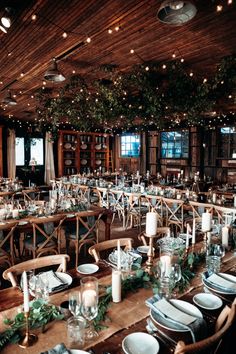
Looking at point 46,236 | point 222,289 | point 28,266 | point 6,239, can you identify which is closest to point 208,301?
point 222,289

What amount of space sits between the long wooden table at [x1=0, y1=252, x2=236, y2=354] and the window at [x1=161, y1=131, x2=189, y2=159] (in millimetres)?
10238

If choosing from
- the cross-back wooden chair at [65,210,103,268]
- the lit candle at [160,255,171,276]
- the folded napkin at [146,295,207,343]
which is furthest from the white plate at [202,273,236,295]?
the cross-back wooden chair at [65,210,103,268]

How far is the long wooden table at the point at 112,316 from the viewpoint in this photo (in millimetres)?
1382

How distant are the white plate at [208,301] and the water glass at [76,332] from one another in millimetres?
750

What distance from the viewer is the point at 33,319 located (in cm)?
158

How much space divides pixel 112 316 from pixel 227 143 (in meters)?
10.3

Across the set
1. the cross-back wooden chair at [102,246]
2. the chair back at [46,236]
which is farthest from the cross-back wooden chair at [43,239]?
the cross-back wooden chair at [102,246]

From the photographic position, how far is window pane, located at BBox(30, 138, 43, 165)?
44.5ft

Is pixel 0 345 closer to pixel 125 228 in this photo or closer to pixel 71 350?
pixel 71 350

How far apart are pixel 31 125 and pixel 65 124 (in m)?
1.60

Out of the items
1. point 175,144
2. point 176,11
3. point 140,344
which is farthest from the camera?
point 175,144

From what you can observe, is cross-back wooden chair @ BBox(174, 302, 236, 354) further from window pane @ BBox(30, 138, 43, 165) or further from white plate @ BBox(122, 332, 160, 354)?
window pane @ BBox(30, 138, 43, 165)

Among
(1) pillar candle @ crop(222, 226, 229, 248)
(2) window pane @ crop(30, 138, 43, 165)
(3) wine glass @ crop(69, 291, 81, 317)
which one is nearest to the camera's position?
(3) wine glass @ crop(69, 291, 81, 317)

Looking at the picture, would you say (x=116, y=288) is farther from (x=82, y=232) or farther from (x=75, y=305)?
(x=82, y=232)
